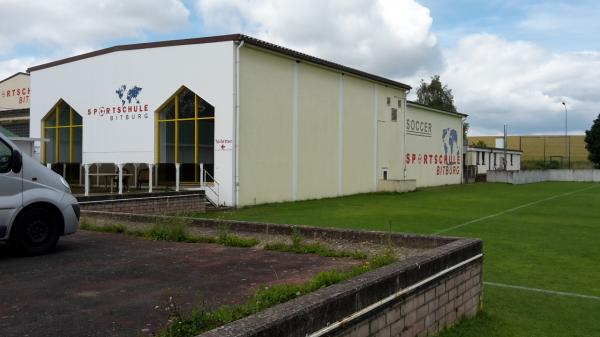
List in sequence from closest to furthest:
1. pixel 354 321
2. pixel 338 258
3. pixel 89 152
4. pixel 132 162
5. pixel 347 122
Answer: pixel 354 321
pixel 338 258
pixel 132 162
pixel 89 152
pixel 347 122

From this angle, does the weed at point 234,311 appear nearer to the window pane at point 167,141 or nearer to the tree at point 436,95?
the window pane at point 167,141

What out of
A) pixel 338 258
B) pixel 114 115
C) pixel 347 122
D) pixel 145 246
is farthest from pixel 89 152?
pixel 338 258

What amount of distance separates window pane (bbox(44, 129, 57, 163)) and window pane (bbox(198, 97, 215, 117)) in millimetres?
10101

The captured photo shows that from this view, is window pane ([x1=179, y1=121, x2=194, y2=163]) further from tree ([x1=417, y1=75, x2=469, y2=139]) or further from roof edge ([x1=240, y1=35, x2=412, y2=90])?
tree ([x1=417, y1=75, x2=469, y2=139])

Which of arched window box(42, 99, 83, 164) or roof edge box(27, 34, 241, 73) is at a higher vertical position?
roof edge box(27, 34, 241, 73)

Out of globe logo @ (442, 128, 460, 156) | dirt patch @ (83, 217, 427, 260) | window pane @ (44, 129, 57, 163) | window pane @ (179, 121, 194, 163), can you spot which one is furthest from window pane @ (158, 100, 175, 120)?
globe logo @ (442, 128, 460, 156)

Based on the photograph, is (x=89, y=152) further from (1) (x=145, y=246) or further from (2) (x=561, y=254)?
(2) (x=561, y=254)

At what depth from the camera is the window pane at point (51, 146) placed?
29.1 meters

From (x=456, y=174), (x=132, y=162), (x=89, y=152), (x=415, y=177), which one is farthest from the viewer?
(x=456, y=174)

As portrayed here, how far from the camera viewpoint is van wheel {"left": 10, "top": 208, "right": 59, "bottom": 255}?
7973 mm

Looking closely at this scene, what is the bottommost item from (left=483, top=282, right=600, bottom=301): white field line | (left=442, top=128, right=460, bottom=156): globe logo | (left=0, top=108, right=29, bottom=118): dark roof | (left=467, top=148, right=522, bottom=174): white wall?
(left=483, top=282, right=600, bottom=301): white field line

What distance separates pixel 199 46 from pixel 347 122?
999 centimetres

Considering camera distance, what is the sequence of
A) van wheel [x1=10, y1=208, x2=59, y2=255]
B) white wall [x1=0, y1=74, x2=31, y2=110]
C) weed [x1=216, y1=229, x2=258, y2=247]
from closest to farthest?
van wheel [x1=10, y1=208, x2=59, y2=255] < weed [x1=216, y1=229, x2=258, y2=247] < white wall [x1=0, y1=74, x2=31, y2=110]

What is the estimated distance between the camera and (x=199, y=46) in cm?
2314
